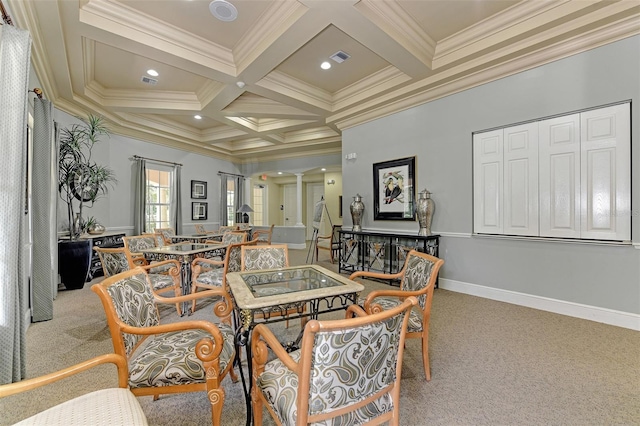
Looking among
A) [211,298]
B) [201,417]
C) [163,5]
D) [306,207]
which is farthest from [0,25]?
[306,207]

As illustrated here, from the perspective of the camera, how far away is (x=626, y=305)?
8.97 feet

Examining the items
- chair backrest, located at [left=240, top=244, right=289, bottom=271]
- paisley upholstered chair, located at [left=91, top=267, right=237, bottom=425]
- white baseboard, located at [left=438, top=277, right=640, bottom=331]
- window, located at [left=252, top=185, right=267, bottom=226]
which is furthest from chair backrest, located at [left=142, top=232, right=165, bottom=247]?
window, located at [left=252, top=185, right=267, bottom=226]

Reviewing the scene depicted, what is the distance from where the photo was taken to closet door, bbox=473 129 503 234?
360 cm

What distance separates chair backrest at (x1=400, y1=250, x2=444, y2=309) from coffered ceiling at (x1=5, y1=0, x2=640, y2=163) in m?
2.44

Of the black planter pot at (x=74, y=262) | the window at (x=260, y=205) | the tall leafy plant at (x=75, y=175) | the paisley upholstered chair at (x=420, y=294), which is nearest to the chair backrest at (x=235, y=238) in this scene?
the black planter pot at (x=74, y=262)

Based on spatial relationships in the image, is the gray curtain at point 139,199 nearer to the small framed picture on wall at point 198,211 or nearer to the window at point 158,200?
the window at point 158,200

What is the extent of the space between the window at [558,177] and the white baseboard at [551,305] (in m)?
0.75

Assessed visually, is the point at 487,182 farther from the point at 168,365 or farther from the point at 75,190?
the point at 75,190

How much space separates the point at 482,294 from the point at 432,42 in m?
3.42

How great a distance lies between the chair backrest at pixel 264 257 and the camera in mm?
2629

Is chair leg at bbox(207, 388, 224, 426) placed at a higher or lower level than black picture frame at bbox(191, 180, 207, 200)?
lower

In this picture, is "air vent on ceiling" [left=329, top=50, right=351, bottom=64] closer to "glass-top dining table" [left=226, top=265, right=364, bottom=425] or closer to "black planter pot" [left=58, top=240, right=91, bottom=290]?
"glass-top dining table" [left=226, top=265, right=364, bottom=425]

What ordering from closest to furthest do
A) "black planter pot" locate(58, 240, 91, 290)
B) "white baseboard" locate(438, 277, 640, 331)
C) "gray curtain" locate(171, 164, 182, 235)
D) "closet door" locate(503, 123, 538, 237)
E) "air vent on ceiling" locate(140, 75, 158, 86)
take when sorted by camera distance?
1. "white baseboard" locate(438, 277, 640, 331)
2. "closet door" locate(503, 123, 538, 237)
3. "black planter pot" locate(58, 240, 91, 290)
4. "air vent on ceiling" locate(140, 75, 158, 86)
5. "gray curtain" locate(171, 164, 182, 235)

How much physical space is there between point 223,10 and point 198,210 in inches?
229
